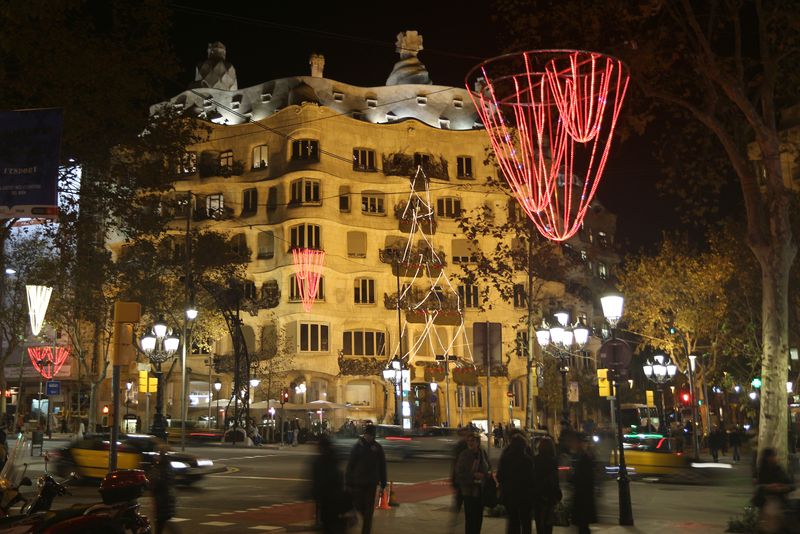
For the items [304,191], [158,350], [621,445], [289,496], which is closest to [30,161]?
[289,496]

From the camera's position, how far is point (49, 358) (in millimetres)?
55812

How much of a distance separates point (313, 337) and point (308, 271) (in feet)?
15.6

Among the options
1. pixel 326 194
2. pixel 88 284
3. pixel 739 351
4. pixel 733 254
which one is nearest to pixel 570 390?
pixel 733 254

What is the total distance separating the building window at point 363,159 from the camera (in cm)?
5894

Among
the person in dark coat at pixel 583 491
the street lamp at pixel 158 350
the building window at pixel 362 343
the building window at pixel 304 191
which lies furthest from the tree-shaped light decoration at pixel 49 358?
the person in dark coat at pixel 583 491

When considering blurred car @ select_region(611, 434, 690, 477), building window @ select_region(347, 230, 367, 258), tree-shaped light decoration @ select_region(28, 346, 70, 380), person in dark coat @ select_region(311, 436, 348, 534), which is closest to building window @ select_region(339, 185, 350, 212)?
building window @ select_region(347, 230, 367, 258)

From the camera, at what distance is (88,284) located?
3644 cm

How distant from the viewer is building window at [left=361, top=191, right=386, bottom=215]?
59.2 meters

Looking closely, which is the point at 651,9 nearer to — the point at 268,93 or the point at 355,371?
the point at 355,371

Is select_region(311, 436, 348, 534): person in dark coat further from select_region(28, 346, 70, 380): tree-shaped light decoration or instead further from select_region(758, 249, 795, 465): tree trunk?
select_region(28, 346, 70, 380): tree-shaped light decoration

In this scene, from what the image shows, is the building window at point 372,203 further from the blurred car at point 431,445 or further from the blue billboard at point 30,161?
the blue billboard at point 30,161

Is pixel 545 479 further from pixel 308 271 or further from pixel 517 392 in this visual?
pixel 517 392

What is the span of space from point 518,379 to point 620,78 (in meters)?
45.9

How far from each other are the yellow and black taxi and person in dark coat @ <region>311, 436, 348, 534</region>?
1105 cm
